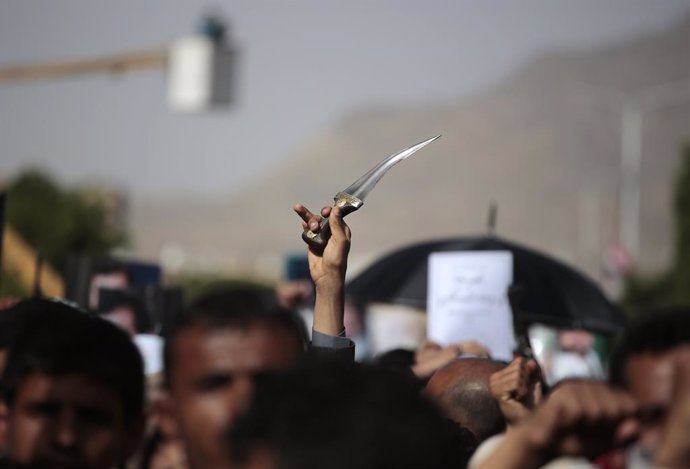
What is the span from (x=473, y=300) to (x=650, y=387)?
415cm

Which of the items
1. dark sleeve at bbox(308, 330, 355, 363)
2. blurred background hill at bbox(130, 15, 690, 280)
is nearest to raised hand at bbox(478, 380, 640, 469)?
dark sleeve at bbox(308, 330, 355, 363)

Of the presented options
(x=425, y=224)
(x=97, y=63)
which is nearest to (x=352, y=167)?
(x=425, y=224)

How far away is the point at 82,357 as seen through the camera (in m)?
3.07

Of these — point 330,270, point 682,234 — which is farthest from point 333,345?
point 682,234

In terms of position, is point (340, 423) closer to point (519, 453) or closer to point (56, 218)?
point (519, 453)

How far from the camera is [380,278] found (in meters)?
7.52

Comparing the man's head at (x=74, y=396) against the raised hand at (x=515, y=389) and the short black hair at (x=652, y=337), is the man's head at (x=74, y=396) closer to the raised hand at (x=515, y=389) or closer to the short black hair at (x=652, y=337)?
the short black hair at (x=652, y=337)

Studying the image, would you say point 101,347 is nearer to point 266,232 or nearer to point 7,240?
point 7,240

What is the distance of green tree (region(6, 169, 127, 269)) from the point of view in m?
59.4

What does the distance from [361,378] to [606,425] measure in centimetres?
36

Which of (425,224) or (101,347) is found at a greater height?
(101,347)

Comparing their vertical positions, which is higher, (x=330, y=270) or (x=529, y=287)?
(x=330, y=270)

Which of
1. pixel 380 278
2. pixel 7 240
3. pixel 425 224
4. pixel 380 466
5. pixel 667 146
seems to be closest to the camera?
pixel 380 466

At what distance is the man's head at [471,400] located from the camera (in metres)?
4.46
